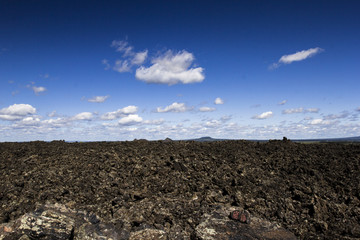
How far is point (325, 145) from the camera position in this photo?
1454 centimetres

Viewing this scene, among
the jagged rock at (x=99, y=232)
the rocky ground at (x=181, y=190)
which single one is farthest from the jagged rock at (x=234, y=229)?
the jagged rock at (x=99, y=232)

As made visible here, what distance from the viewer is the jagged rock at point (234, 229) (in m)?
7.68

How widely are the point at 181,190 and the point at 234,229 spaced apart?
2493mm

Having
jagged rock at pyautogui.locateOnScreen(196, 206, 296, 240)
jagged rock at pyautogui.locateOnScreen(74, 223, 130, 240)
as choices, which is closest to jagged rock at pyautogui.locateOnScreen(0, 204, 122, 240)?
jagged rock at pyautogui.locateOnScreen(74, 223, 130, 240)

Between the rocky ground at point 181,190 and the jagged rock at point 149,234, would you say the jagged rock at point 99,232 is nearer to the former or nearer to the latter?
the rocky ground at point 181,190

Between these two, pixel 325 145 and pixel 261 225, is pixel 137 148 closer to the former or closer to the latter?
pixel 261 225

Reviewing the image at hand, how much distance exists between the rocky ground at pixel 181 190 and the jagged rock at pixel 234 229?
1.3 inches

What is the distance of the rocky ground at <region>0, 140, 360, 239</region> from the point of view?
8055mm

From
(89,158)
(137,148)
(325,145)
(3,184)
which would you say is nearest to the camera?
(3,184)

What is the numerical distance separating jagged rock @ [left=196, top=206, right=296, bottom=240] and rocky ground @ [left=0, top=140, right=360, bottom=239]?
3cm

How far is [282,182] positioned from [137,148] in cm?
698

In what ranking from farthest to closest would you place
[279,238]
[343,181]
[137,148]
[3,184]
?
[137,148], [343,181], [3,184], [279,238]

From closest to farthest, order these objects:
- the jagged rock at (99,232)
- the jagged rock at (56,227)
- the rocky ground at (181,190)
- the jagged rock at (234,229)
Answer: the jagged rock at (56,227) < the jagged rock at (99,232) < the jagged rock at (234,229) < the rocky ground at (181,190)

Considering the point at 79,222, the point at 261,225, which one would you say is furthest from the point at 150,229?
the point at 261,225
